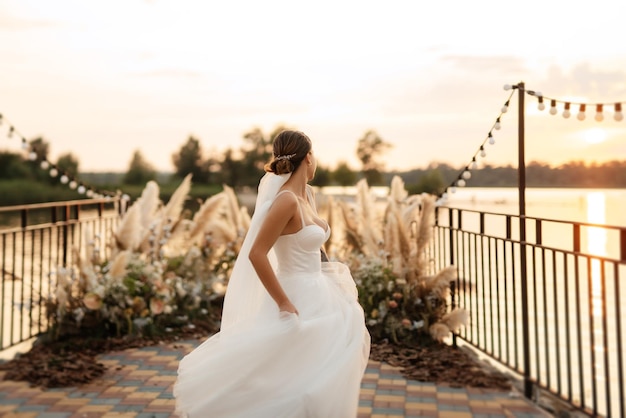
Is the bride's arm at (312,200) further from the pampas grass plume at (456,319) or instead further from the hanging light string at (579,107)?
the pampas grass plume at (456,319)

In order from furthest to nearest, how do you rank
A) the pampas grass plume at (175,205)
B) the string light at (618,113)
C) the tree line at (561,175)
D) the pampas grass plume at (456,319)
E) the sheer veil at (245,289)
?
the pampas grass plume at (175,205), the pampas grass plume at (456,319), the tree line at (561,175), the string light at (618,113), the sheer veil at (245,289)

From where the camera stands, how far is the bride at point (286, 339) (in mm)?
2557

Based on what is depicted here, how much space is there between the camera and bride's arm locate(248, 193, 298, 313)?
255 cm

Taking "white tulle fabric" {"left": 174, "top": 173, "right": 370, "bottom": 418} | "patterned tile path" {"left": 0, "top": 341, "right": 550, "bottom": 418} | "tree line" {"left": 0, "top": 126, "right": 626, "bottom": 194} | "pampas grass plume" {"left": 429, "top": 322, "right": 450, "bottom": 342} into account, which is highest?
"tree line" {"left": 0, "top": 126, "right": 626, "bottom": 194}

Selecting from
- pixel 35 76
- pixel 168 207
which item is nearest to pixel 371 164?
pixel 35 76

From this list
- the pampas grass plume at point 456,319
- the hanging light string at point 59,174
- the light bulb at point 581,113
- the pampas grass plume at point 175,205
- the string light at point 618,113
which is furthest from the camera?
the pampas grass plume at point 175,205

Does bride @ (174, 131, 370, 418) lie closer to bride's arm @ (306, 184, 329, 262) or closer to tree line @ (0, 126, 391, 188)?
bride's arm @ (306, 184, 329, 262)

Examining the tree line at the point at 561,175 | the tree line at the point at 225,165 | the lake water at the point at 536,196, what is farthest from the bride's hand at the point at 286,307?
the tree line at the point at 225,165

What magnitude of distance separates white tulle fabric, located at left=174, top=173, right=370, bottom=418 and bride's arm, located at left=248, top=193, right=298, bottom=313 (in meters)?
0.11

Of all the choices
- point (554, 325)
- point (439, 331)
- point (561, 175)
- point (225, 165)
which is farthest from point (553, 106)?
point (225, 165)

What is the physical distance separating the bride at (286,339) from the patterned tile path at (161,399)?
1.03 metres

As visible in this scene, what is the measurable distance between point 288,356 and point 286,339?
0.23 feet

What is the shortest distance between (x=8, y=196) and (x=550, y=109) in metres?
49.5

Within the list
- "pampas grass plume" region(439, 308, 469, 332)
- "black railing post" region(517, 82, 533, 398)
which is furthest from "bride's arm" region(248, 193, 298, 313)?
"pampas grass plume" region(439, 308, 469, 332)
